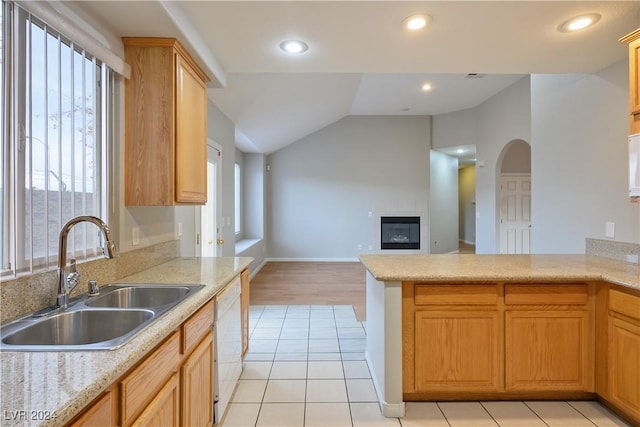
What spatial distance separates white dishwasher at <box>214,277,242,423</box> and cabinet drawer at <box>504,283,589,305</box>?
1718 mm

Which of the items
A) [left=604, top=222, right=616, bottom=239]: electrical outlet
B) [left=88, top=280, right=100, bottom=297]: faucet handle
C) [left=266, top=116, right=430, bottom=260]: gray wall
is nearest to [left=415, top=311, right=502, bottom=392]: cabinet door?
[left=604, top=222, right=616, bottom=239]: electrical outlet

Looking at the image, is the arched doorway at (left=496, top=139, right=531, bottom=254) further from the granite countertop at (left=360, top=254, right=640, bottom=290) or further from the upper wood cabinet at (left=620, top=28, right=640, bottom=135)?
the upper wood cabinet at (left=620, top=28, right=640, bottom=135)

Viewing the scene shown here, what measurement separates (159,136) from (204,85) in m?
0.70

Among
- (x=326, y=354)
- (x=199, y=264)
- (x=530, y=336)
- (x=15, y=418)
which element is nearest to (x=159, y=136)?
(x=199, y=264)

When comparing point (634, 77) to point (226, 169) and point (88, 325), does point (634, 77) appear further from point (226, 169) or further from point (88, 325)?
point (226, 169)

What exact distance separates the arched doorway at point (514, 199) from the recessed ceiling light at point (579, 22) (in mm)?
4260

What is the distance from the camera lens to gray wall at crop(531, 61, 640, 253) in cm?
249

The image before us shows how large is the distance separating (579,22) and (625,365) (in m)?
1.99

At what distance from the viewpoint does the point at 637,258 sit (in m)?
2.35

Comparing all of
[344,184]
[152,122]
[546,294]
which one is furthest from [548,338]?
[344,184]

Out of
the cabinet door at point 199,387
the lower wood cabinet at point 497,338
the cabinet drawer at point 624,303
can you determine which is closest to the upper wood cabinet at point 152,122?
the cabinet door at point 199,387

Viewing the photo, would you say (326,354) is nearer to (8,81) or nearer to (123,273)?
(123,273)

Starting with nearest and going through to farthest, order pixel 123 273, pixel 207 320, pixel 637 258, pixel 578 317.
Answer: pixel 207 320 < pixel 123 273 < pixel 578 317 < pixel 637 258

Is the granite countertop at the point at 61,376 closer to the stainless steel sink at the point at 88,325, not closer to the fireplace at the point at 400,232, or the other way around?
the stainless steel sink at the point at 88,325
